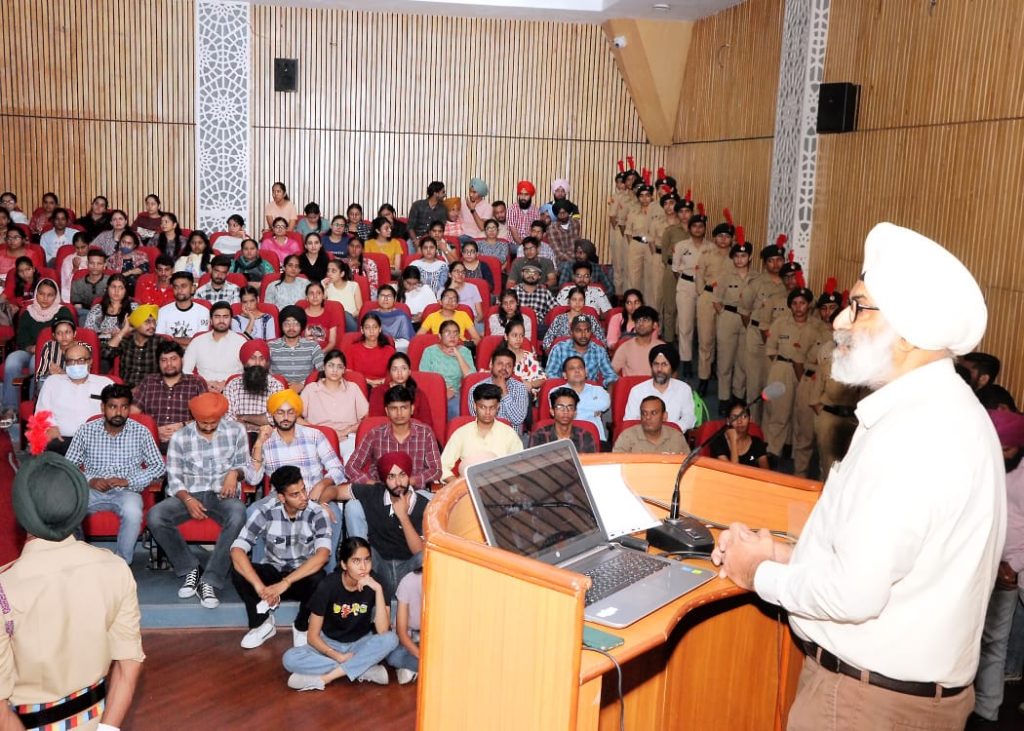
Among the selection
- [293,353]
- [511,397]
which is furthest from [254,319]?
[511,397]

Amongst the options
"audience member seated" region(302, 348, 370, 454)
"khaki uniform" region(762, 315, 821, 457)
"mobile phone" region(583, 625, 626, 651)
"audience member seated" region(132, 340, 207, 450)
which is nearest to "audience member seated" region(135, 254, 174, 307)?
"audience member seated" region(132, 340, 207, 450)

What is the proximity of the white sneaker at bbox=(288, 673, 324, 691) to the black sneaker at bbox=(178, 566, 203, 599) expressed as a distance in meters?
0.90

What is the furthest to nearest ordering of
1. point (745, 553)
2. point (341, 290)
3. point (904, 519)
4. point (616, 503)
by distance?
point (341, 290) < point (616, 503) < point (745, 553) < point (904, 519)

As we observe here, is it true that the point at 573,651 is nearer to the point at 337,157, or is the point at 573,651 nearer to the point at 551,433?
the point at 551,433

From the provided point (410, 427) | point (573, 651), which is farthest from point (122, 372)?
point (573, 651)

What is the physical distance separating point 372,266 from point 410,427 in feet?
12.8

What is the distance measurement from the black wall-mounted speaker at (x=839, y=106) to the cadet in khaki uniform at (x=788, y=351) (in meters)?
1.32

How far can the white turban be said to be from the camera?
1.82 meters

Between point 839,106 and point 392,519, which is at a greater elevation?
point 839,106

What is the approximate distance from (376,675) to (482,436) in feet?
4.77

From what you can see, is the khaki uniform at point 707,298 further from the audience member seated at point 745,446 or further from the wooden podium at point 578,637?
the wooden podium at point 578,637

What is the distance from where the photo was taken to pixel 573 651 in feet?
6.31

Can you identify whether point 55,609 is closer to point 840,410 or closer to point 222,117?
point 840,410

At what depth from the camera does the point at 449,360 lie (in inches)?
274
